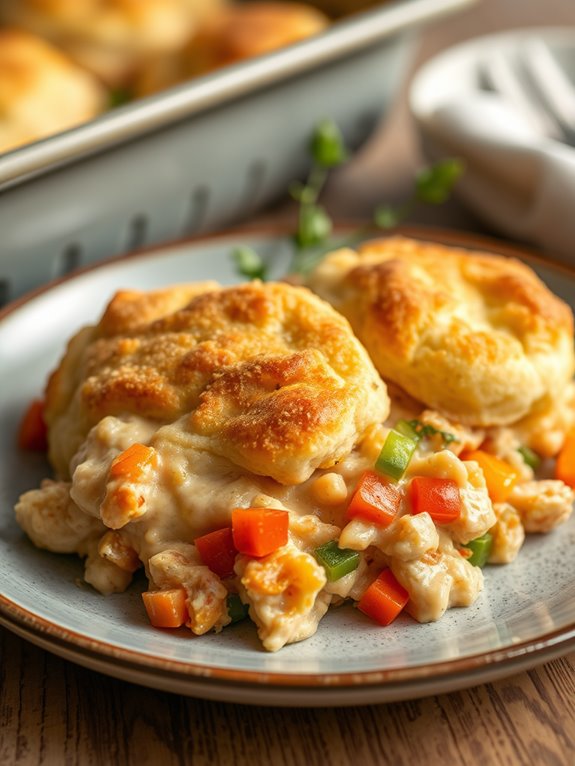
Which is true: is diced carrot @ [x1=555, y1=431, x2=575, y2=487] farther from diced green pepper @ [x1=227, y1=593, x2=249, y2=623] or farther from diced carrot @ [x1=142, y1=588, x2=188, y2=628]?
diced carrot @ [x1=142, y1=588, x2=188, y2=628]

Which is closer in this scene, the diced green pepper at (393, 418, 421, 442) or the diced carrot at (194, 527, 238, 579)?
the diced carrot at (194, 527, 238, 579)

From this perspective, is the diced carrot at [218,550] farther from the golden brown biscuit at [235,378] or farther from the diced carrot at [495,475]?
the diced carrot at [495,475]

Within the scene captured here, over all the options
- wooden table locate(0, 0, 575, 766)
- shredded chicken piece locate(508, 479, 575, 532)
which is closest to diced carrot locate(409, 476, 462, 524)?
shredded chicken piece locate(508, 479, 575, 532)

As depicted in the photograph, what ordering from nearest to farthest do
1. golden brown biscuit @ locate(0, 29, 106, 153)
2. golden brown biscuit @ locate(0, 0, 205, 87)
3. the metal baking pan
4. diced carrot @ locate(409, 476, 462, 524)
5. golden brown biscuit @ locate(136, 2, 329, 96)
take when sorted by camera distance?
diced carrot @ locate(409, 476, 462, 524) → the metal baking pan → golden brown biscuit @ locate(0, 29, 106, 153) → golden brown biscuit @ locate(136, 2, 329, 96) → golden brown biscuit @ locate(0, 0, 205, 87)

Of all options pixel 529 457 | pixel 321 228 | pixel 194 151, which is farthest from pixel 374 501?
pixel 194 151

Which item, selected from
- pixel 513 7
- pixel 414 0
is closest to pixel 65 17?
pixel 414 0

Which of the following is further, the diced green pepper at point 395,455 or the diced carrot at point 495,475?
the diced carrot at point 495,475

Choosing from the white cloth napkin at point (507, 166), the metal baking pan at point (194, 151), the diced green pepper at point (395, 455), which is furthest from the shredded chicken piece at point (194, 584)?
the white cloth napkin at point (507, 166)
